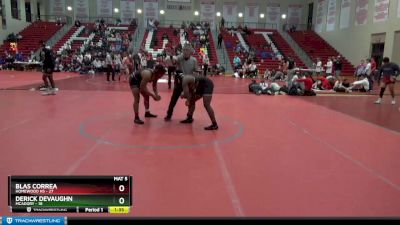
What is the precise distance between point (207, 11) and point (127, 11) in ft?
27.0

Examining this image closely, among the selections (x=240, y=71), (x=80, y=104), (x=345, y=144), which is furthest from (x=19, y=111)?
(x=240, y=71)

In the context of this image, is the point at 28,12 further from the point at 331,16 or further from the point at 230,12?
the point at 331,16

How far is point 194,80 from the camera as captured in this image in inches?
243

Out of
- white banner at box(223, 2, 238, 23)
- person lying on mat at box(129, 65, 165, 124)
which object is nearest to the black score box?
person lying on mat at box(129, 65, 165, 124)

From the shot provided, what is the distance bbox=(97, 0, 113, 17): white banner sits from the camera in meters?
33.3

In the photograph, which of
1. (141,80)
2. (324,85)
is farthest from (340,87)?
(141,80)

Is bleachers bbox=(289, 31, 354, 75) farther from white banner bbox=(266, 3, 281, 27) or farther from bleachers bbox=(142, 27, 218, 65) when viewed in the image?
bleachers bbox=(142, 27, 218, 65)

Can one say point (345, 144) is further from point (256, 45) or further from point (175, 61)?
point (256, 45)

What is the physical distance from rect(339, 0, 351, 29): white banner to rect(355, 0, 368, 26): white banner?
1249mm

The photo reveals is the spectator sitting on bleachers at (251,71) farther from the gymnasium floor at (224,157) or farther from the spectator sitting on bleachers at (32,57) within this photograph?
the spectator sitting on bleachers at (32,57)

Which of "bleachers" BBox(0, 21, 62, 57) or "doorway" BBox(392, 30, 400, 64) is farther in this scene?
"bleachers" BBox(0, 21, 62, 57)

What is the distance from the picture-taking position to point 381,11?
70.7 feet

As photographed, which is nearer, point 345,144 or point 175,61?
point 345,144

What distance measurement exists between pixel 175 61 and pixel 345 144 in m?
3.58
